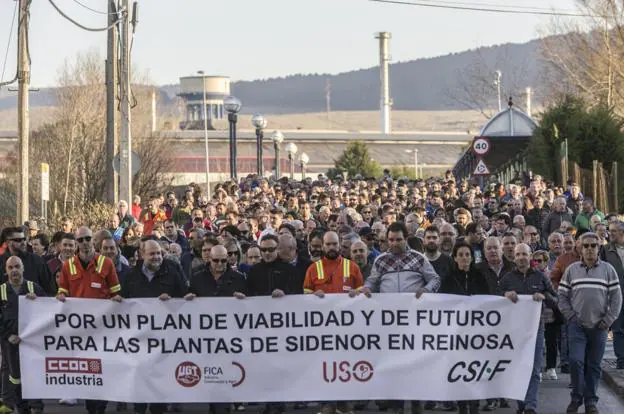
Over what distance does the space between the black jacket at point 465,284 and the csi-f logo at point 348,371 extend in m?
1.15

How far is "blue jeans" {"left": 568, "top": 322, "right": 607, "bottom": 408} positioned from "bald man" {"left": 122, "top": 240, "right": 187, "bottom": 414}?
365cm

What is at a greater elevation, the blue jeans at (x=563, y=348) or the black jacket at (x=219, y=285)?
the black jacket at (x=219, y=285)

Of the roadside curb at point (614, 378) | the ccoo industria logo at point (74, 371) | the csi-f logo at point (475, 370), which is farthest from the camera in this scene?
the roadside curb at point (614, 378)

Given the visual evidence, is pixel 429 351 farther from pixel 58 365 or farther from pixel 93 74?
pixel 93 74

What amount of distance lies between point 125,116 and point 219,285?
49.7ft

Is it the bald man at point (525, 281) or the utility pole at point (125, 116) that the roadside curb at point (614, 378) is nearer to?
the bald man at point (525, 281)

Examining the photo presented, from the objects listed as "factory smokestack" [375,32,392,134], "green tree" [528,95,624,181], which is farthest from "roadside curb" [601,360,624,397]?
"factory smokestack" [375,32,392,134]

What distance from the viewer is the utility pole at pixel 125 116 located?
93.7 ft

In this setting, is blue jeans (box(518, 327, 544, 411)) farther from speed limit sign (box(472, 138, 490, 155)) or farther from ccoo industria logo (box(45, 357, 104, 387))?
speed limit sign (box(472, 138, 490, 155))

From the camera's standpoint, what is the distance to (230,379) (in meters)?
13.6

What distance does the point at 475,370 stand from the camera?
43.8ft

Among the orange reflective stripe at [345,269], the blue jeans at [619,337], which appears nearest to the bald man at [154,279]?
the orange reflective stripe at [345,269]

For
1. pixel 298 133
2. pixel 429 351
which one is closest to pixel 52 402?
pixel 429 351

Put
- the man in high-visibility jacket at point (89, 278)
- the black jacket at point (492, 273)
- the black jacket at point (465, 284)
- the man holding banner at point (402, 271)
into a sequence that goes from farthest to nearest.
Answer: the black jacket at point (492, 273) → the man in high-visibility jacket at point (89, 278) → the black jacket at point (465, 284) → the man holding banner at point (402, 271)
